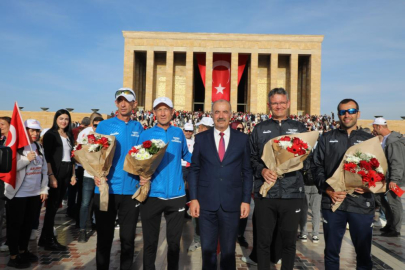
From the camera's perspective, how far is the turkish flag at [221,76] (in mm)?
38062

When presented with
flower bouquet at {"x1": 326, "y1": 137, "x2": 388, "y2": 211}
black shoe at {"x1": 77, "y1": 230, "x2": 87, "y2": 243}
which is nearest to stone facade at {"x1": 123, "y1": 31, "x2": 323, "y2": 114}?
black shoe at {"x1": 77, "y1": 230, "x2": 87, "y2": 243}

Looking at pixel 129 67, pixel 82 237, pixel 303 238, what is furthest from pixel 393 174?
pixel 129 67

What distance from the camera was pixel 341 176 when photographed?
3076 mm

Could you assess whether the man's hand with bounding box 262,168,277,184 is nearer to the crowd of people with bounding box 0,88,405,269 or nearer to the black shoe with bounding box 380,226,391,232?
the crowd of people with bounding box 0,88,405,269

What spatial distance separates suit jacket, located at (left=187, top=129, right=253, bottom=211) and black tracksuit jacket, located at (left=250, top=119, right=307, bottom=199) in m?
0.19

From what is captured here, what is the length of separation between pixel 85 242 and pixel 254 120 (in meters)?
26.2

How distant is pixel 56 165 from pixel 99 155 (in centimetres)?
213

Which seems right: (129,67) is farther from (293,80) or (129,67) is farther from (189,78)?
(293,80)

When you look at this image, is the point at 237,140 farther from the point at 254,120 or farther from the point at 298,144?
the point at 254,120

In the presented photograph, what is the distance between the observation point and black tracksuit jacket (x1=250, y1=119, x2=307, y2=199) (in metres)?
3.22

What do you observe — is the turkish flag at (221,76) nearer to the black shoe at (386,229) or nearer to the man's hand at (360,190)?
the black shoe at (386,229)

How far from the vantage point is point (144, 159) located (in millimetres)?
2902

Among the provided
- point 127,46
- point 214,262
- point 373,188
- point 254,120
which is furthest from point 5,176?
point 127,46

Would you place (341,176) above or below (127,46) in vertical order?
below
